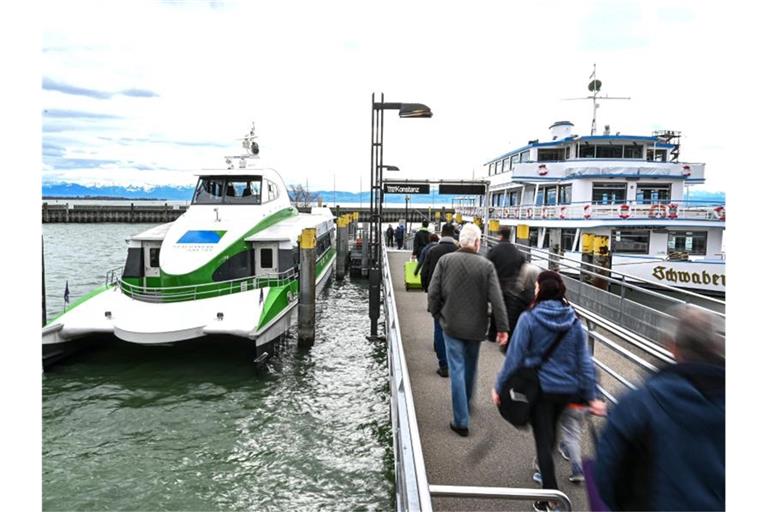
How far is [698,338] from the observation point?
2.15 meters

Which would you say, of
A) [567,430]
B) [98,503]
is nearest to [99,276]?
[98,503]

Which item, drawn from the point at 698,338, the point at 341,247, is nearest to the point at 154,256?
the point at 341,247

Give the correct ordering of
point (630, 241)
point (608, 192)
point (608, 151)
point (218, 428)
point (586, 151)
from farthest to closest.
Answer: point (586, 151), point (608, 151), point (608, 192), point (630, 241), point (218, 428)

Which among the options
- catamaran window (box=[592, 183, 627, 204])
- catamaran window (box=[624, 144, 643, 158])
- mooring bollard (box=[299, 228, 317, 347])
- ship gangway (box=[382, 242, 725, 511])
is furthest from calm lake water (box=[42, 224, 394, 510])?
catamaran window (box=[624, 144, 643, 158])

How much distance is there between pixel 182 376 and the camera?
12055 mm

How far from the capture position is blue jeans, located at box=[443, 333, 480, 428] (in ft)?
16.3

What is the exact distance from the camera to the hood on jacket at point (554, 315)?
3.80 m

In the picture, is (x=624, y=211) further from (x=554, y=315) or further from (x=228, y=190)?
(x=554, y=315)

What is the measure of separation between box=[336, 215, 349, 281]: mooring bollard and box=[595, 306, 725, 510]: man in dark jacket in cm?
2516

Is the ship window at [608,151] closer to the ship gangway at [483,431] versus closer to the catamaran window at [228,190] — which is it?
the catamaran window at [228,190]

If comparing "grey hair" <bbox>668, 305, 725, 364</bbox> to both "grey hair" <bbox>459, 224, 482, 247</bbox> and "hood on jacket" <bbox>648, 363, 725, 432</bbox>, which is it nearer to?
"hood on jacket" <bbox>648, 363, 725, 432</bbox>

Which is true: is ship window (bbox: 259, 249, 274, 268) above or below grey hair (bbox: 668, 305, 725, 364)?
below

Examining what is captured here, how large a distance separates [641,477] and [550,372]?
5.23ft

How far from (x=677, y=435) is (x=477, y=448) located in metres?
3.13
